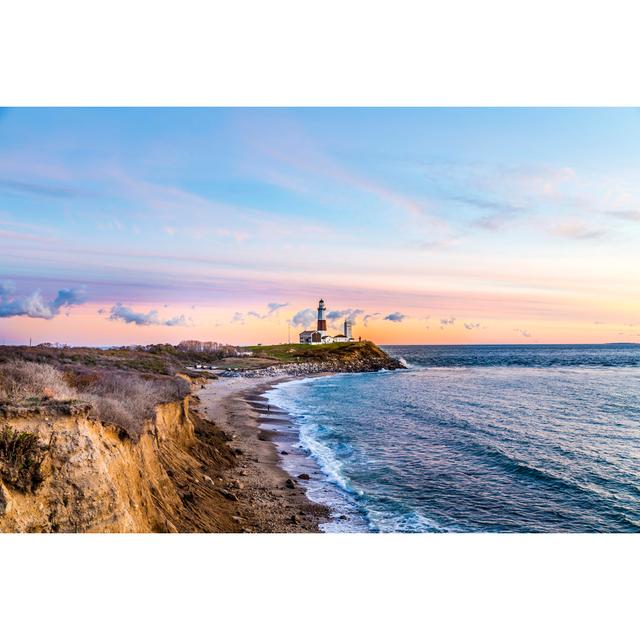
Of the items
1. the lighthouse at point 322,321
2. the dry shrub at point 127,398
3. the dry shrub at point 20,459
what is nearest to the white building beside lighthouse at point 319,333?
the lighthouse at point 322,321

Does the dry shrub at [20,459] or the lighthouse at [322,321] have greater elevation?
the lighthouse at [322,321]

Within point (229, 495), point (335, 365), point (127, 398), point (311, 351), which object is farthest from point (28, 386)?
point (311, 351)

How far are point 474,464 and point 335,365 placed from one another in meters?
56.2

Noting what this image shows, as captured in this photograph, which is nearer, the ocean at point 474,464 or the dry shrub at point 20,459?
the dry shrub at point 20,459

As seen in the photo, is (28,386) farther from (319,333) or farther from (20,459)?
(319,333)

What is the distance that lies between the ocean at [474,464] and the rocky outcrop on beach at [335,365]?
2688 cm

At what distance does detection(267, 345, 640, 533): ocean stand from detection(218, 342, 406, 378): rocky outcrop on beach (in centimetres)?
2688

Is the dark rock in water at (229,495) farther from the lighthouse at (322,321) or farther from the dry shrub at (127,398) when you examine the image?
the lighthouse at (322,321)

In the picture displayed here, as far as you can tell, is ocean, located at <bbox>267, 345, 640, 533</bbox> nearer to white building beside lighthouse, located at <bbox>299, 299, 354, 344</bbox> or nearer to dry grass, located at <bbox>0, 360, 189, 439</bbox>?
dry grass, located at <bbox>0, 360, 189, 439</bbox>

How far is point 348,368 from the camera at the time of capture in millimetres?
71438

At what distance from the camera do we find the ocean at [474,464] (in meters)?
10.4

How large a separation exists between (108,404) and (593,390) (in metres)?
39.7

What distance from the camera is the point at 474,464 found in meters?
14.9
